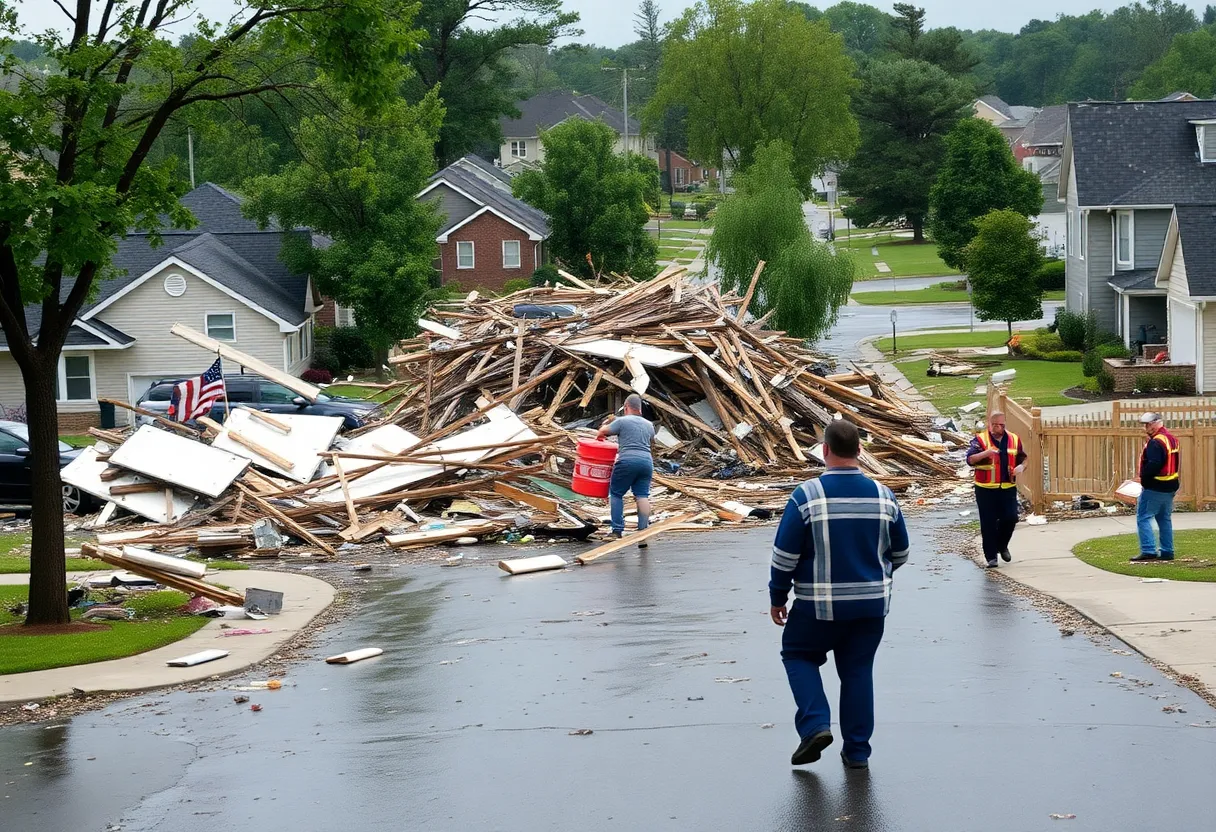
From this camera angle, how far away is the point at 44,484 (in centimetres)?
1253

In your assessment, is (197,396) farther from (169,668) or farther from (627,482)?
(169,668)

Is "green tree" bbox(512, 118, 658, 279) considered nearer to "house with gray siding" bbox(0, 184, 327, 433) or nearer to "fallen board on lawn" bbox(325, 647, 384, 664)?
"house with gray siding" bbox(0, 184, 327, 433)

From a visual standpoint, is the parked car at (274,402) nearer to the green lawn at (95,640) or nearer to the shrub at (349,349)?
the shrub at (349,349)

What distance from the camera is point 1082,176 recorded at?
4338cm

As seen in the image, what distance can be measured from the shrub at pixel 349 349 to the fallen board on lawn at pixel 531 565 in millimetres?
32424

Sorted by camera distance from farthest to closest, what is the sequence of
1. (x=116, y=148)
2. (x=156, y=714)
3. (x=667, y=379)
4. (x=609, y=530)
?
1. (x=667, y=379)
2. (x=609, y=530)
3. (x=116, y=148)
4. (x=156, y=714)

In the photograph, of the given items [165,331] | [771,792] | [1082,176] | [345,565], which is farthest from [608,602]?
[1082,176]

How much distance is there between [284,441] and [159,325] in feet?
67.5

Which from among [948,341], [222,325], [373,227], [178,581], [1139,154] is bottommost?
[178,581]

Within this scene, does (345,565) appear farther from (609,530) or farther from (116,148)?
(116,148)

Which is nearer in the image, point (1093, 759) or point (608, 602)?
point (1093, 759)

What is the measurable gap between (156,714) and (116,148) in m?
5.44

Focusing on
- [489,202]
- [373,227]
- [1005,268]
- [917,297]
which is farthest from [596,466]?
[917,297]

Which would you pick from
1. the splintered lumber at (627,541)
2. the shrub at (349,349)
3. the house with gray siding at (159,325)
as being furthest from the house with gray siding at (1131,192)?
the splintered lumber at (627,541)
